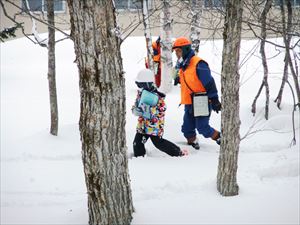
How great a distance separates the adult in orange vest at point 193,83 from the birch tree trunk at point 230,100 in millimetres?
1616

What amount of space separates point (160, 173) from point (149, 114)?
33.2 inches

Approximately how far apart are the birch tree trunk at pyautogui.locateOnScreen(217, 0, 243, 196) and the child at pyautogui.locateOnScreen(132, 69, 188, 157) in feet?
4.68

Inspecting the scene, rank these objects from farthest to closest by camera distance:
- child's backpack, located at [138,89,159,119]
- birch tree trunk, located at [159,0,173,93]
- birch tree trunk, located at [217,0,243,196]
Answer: birch tree trunk, located at [159,0,173,93] → child's backpack, located at [138,89,159,119] → birch tree trunk, located at [217,0,243,196]

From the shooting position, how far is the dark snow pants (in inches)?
223

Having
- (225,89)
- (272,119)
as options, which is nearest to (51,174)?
(225,89)

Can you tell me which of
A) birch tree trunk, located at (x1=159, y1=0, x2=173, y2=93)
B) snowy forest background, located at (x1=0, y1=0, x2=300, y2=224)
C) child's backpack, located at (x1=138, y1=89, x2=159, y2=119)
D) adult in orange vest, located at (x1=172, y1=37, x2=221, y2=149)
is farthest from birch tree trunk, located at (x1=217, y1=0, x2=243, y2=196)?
birch tree trunk, located at (x1=159, y1=0, x2=173, y2=93)

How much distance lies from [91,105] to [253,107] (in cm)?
488

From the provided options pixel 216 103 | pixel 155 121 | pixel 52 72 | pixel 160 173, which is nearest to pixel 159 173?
pixel 160 173

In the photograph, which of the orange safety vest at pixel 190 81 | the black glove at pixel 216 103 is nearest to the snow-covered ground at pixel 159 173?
the black glove at pixel 216 103

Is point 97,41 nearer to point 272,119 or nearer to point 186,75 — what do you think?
point 186,75

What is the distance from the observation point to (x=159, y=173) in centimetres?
512

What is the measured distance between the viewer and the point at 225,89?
4.03 m

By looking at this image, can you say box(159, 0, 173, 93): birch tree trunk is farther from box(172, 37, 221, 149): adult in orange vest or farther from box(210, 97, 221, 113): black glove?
box(210, 97, 221, 113): black glove

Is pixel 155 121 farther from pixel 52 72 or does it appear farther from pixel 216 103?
pixel 52 72
